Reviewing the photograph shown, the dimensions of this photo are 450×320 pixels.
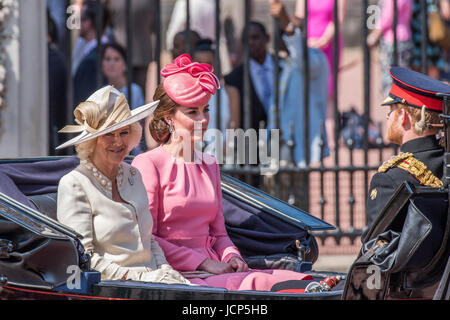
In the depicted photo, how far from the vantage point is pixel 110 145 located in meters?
3.91

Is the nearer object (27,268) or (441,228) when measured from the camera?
(441,228)

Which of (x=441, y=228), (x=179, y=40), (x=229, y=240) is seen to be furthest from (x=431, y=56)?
(x=441, y=228)

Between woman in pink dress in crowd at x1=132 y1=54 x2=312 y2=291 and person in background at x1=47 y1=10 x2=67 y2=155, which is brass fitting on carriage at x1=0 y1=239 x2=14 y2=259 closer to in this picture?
woman in pink dress in crowd at x1=132 y1=54 x2=312 y2=291

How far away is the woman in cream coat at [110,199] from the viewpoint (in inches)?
150

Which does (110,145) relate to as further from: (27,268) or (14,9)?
(14,9)

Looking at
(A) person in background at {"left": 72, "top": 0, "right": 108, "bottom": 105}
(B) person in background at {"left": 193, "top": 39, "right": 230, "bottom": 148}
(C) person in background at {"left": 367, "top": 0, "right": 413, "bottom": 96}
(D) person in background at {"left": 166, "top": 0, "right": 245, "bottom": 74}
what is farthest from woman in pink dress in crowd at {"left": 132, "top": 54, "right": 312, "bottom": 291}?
(C) person in background at {"left": 367, "top": 0, "right": 413, "bottom": 96}

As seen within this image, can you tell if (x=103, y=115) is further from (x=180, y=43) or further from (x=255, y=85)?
(x=255, y=85)

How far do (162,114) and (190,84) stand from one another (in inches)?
7.2

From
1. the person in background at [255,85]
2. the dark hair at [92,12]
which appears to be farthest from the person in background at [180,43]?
the dark hair at [92,12]

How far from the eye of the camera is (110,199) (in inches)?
153

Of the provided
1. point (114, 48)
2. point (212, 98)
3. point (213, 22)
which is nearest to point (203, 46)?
point (212, 98)

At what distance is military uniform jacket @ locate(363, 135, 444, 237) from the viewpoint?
379cm

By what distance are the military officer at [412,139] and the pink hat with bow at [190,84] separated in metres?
0.76

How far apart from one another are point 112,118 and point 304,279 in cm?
101
